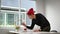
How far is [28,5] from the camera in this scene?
6047mm

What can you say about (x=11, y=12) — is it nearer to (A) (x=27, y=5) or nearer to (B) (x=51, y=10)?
(A) (x=27, y=5)

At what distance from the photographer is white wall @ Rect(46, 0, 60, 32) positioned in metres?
5.52

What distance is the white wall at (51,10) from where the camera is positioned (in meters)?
5.53

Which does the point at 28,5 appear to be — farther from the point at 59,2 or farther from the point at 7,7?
the point at 59,2

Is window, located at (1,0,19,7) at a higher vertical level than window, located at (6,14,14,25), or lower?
higher

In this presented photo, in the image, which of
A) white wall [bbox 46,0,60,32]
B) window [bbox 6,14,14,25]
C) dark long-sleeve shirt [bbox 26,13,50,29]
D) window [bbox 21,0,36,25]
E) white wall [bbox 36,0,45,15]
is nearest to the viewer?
dark long-sleeve shirt [bbox 26,13,50,29]

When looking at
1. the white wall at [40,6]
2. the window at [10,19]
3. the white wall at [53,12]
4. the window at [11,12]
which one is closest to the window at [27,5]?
the window at [11,12]

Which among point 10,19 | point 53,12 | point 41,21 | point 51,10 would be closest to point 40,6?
point 51,10

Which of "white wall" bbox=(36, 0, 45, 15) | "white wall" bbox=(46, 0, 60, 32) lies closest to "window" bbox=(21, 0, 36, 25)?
"white wall" bbox=(36, 0, 45, 15)

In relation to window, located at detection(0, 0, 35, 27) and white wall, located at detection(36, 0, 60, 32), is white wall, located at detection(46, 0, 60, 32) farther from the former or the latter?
window, located at detection(0, 0, 35, 27)

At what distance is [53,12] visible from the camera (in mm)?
5766

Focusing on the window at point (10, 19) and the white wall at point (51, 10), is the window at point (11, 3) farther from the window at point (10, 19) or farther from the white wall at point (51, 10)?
the white wall at point (51, 10)

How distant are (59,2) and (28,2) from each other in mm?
1438

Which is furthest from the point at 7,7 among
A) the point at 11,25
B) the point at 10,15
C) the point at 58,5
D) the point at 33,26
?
the point at 33,26
